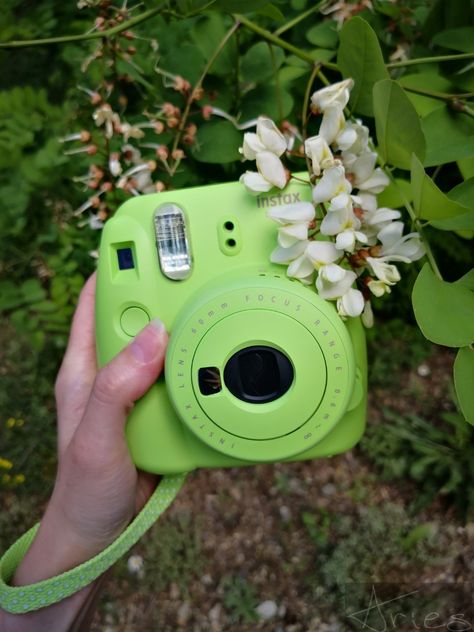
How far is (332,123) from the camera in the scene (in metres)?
0.64

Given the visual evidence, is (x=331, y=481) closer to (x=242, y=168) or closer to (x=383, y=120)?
(x=242, y=168)

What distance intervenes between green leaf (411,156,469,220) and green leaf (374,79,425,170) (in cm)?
4

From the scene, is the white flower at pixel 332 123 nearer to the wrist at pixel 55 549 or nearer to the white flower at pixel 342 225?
the white flower at pixel 342 225

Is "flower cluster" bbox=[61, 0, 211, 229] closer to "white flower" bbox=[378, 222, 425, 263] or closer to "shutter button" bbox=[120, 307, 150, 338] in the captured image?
"shutter button" bbox=[120, 307, 150, 338]

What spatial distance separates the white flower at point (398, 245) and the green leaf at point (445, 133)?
0.08 meters

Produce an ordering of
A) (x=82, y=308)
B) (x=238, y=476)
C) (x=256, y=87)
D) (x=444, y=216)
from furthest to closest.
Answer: (x=238, y=476), (x=82, y=308), (x=256, y=87), (x=444, y=216)

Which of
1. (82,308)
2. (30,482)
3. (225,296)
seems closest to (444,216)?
(225,296)

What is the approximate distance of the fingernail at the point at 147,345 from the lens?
0.73 metres

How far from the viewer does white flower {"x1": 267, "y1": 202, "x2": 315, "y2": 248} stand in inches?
25.9

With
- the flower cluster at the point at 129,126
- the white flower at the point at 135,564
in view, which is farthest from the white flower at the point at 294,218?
the white flower at the point at 135,564

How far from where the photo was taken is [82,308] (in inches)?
39.9

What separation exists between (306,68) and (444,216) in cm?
41

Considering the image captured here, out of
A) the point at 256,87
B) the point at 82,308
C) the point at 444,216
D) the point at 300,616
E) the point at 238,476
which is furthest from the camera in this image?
the point at 238,476

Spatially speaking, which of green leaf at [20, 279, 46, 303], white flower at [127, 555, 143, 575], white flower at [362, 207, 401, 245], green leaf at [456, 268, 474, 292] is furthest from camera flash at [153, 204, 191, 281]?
white flower at [127, 555, 143, 575]
